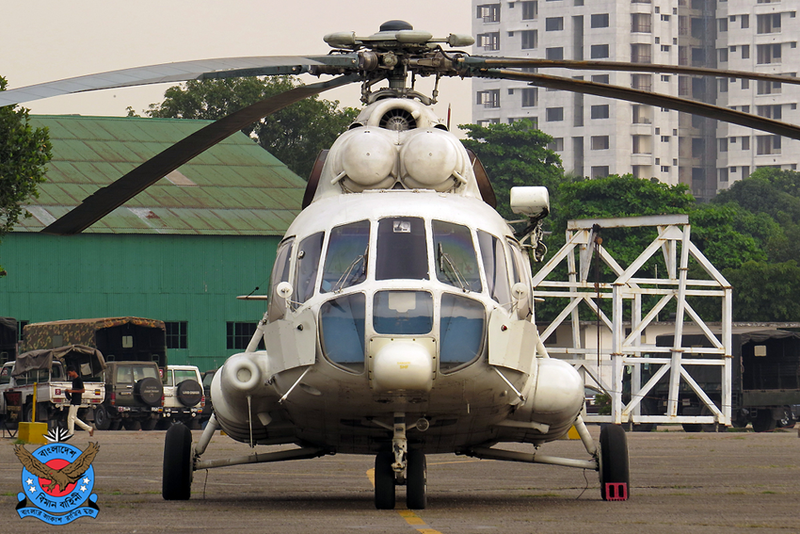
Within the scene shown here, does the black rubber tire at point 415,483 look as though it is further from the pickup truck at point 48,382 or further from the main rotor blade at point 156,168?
the pickup truck at point 48,382

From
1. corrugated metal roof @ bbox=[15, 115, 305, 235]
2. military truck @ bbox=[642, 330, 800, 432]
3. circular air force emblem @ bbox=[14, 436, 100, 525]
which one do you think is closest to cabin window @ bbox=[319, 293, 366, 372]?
circular air force emblem @ bbox=[14, 436, 100, 525]

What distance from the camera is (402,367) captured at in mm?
10039

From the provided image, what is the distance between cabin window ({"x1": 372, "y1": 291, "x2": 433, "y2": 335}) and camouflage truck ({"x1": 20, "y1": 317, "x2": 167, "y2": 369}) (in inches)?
1264

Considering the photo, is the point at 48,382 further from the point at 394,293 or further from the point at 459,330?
the point at 459,330

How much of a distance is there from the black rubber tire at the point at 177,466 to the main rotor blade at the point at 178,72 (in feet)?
12.2

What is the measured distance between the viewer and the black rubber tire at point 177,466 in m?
12.6

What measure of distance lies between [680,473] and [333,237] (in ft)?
29.2

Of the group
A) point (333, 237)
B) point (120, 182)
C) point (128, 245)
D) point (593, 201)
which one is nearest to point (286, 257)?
point (333, 237)

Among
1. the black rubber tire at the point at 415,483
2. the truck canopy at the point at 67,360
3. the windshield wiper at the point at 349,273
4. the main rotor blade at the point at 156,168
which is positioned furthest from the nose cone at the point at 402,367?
the truck canopy at the point at 67,360

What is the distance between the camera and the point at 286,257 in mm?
12039

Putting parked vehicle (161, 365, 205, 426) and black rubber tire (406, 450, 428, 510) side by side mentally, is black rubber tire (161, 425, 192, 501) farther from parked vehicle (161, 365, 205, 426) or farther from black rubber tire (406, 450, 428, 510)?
parked vehicle (161, 365, 205, 426)

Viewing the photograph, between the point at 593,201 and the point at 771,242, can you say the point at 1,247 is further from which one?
the point at 771,242

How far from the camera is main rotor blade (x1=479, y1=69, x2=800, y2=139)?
37.4 ft

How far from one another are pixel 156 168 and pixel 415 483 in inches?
154
